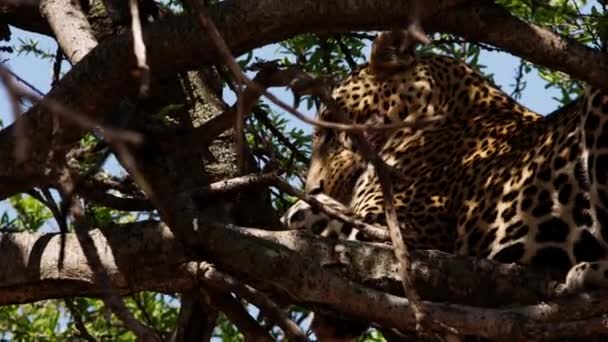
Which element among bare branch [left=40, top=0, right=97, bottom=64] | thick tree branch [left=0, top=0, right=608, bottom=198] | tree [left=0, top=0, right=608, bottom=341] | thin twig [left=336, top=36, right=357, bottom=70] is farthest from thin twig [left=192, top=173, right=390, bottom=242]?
thin twig [left=336, top=36, right=357, bottom=70]

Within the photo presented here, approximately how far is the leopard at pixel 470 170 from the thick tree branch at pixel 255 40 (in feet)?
0.95

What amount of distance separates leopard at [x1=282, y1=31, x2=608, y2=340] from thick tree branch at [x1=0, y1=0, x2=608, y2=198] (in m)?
0.29

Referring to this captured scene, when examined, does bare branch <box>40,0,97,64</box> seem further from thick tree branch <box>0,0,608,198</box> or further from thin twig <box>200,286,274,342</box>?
thin twig <box>200,286,274,342</box>

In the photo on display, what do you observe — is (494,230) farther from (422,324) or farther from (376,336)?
(422,324)

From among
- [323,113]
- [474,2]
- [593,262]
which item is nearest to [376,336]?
[323,113]

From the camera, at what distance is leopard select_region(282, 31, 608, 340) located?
5.50 metres

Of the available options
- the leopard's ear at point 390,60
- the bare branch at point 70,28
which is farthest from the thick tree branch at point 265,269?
the leopard's ear at point 390,60

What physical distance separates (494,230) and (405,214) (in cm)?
68

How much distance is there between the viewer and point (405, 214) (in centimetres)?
657

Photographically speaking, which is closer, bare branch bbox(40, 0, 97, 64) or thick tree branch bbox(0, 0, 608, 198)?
thick tree branch bbox(0, 0, 608, 198)

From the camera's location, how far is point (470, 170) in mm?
6609

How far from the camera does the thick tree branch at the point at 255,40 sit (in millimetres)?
4598

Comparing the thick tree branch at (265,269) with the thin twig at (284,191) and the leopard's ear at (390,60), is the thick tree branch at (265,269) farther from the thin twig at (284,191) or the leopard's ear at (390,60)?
the leopard's ear at (390,60)

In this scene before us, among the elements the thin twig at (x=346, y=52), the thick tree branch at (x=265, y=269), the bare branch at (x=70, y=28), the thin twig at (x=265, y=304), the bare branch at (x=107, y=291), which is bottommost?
the bare branch at (x=107, y=291)
